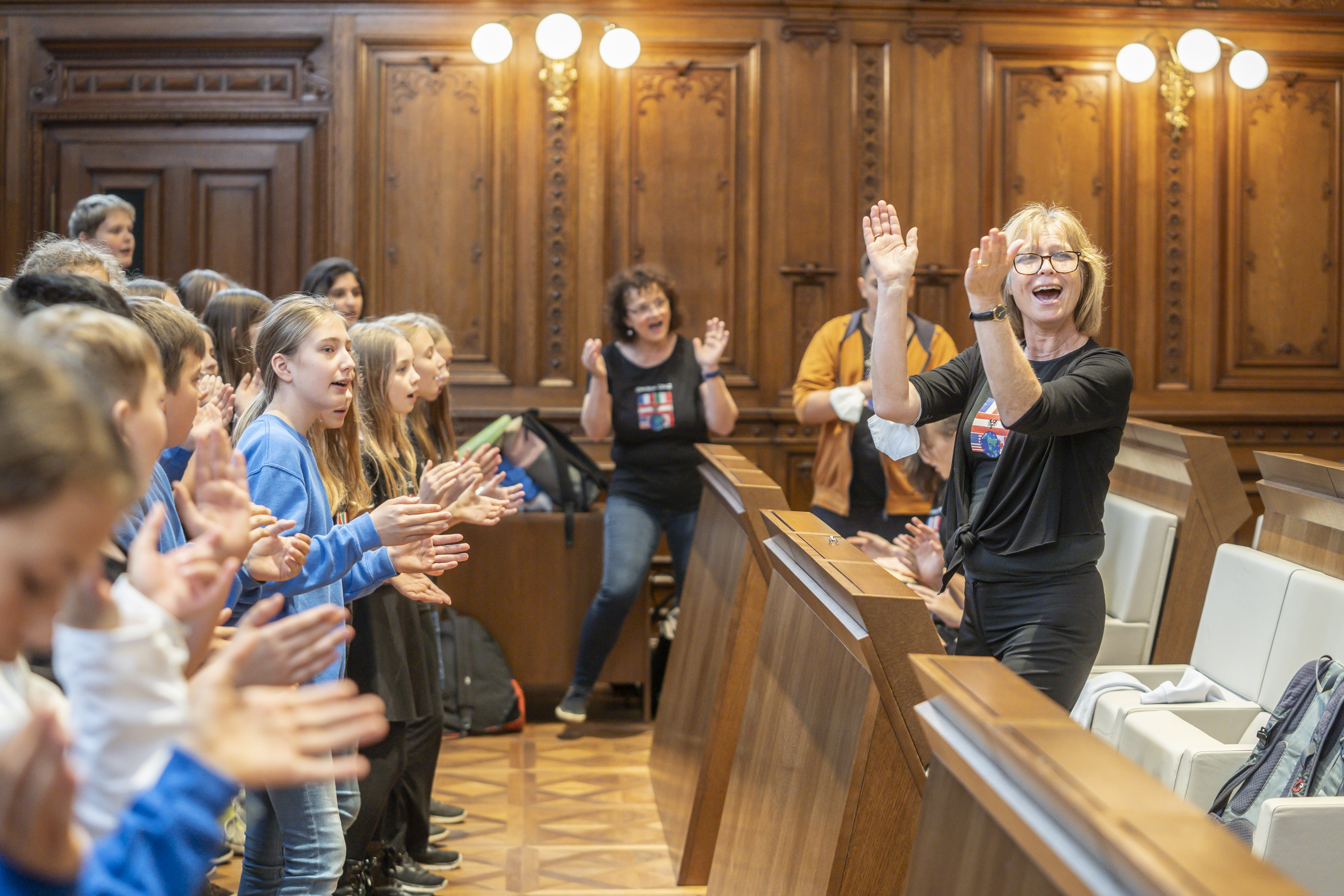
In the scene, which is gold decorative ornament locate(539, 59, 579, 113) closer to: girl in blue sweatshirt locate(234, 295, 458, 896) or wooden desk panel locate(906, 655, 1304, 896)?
girl in blue sweatshirt locate(234, 295, 458, 896)

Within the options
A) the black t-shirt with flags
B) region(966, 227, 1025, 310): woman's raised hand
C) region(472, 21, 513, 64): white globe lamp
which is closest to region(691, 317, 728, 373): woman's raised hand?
the black t-shirt with flags

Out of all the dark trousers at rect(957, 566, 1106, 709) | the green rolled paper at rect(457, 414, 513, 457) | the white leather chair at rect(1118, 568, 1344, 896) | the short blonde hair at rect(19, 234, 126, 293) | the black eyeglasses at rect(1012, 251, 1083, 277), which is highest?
the short blonde hair at rect(19, 234, 126, 293)

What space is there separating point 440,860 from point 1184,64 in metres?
4.64

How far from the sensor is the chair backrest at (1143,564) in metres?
3.75

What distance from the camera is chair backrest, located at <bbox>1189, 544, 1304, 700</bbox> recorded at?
2932 millimetres

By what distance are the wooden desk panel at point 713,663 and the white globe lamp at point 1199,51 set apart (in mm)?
3170

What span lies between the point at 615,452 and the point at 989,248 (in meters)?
2.64

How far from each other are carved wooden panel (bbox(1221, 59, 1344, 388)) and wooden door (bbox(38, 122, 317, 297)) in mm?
4311

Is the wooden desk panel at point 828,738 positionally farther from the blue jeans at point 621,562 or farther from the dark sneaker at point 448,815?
the blue jeans at point 621,562

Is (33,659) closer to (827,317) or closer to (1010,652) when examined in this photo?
(1010,652)

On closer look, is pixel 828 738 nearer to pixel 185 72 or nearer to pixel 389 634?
pixel 389 634

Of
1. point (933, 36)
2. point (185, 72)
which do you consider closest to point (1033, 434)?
point (933, 36)

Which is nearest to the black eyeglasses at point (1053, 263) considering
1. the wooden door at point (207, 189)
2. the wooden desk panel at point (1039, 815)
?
the wooden desk panel at point (1039, 815)

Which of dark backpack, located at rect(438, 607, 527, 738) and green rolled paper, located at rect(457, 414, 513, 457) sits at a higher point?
green rolled paper, located at rect(457, 414, 513, 457)
